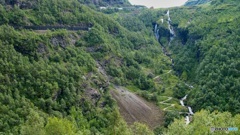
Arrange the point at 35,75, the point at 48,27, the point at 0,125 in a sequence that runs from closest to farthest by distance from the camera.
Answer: the point at 0,125, the point at 35,75, the point at 48,27

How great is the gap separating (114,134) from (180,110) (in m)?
79.1

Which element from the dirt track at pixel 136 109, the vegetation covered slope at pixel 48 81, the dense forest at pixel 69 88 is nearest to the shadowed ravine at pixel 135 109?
the dirt track at pixel 136 109

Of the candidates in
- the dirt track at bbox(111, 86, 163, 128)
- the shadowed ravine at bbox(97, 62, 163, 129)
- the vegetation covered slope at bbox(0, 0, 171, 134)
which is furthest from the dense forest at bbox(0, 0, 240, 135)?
the dirt track at bbox(111, 86, 163, 128)

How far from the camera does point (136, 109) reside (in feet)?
529

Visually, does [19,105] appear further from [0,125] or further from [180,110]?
[180,110]

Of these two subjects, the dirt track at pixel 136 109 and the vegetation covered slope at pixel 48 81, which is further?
the dirt track at pixel 136 109

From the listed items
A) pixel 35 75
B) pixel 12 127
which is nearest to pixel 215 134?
pixel 12 127

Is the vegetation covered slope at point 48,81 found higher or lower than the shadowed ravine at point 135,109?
higher

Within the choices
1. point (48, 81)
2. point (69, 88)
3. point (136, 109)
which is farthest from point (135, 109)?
point (48, 81)

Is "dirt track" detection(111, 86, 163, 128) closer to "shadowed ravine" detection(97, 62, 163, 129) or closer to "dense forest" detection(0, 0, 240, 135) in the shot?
"shadowed ravine" detection(97, 62, 163, 129)

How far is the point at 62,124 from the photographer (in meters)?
93.2

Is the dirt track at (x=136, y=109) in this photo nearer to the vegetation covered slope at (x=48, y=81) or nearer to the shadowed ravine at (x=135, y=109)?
the shadowed ravine at (x=135, y=109)

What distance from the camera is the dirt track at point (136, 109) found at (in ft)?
508

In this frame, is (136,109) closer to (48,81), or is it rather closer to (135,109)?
(135,109)
